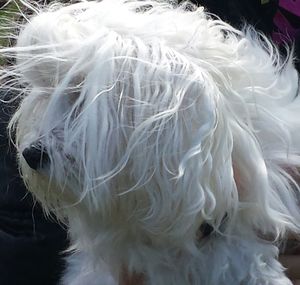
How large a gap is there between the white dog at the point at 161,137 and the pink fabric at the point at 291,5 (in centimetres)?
46

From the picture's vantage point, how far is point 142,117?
141 centimetres

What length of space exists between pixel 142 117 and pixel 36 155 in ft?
0.67

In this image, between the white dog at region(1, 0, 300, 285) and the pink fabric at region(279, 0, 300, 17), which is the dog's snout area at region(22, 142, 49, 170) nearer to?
the white dog at region(1, 0, 300, 285)

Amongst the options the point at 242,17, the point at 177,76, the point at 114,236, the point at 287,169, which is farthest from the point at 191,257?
the point at 242,17

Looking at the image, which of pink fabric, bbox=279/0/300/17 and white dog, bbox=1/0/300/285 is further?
pink fabric, bbox=279/0/300/17

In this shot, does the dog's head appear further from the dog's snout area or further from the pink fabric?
the pink fabric

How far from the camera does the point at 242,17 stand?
6.43ft

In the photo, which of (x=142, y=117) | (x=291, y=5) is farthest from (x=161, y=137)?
(x=291, y=5)

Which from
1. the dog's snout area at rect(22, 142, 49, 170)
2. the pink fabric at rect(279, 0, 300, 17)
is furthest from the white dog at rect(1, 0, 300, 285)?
the pink fabric at rect(279, 0, 300, 17)

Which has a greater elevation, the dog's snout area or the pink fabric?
the pink fabric

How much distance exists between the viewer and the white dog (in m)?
1.41

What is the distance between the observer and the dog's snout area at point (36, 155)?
1445 mm

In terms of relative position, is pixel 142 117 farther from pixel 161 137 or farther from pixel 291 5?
pixel 291 5

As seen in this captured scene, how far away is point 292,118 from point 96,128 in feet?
1.34
